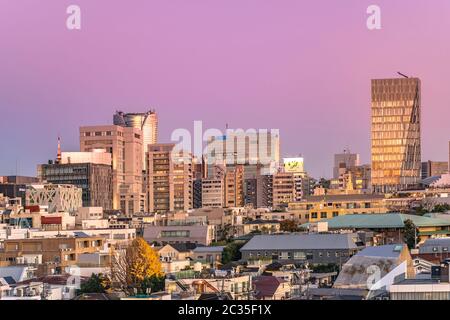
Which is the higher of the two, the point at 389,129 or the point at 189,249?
the point at 389,129

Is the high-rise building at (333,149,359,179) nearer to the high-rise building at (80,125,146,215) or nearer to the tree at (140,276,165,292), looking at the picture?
the high-rise building at (80,125,146,215)

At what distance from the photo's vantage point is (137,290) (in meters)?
11.7

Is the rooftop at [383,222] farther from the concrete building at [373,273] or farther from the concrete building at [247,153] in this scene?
the concrete building at [247,153]

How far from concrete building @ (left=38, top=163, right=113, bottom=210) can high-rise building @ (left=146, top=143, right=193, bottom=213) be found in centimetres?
318

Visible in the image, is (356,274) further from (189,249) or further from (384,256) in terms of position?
(189,249)

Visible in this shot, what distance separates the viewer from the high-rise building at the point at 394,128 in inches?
1799

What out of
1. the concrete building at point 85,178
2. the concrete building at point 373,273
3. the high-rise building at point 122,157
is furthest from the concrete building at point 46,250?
the high-rise building at point 122,157

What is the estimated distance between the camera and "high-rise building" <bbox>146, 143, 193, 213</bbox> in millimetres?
44062

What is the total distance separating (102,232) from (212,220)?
871cm

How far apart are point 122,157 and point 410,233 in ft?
83.5

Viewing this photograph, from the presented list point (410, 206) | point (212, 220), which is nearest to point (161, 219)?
point (212, 220)

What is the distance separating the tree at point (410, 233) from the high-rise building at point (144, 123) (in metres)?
27.8
